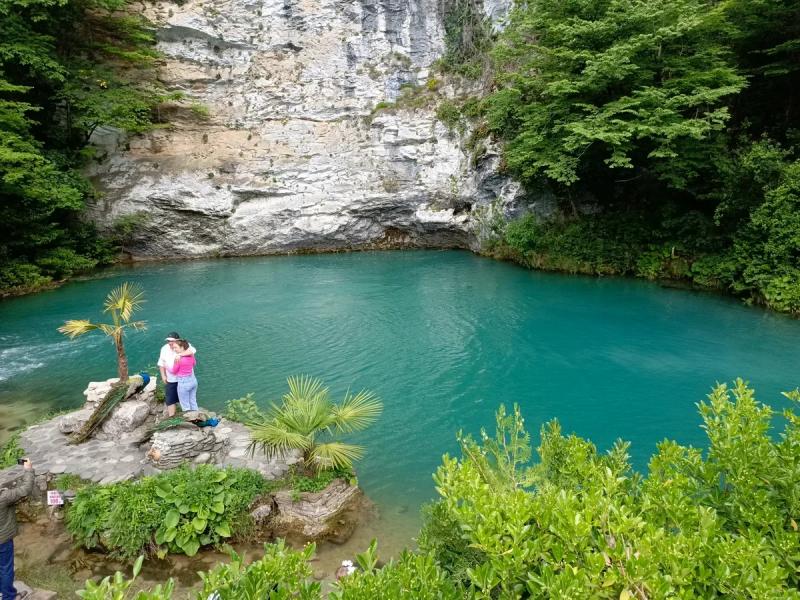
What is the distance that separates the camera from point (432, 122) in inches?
1099

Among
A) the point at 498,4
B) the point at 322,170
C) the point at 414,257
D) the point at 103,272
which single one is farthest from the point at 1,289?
the point at 498,4

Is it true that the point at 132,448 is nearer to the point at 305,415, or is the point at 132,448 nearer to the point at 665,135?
the point at 305,415

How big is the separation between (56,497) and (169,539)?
5.74 ft

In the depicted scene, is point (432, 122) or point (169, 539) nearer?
point (169, 539)

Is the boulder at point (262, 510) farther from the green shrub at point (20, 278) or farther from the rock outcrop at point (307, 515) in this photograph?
the green shrub at point (20, 278)

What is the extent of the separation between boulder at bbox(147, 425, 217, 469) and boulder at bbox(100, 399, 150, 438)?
1041 mm

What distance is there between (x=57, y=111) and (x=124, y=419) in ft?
76.4

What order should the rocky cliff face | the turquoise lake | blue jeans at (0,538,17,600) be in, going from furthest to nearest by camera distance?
the rocky cliff face, the turquoise lake, blue jeans at (0,538,17,600)

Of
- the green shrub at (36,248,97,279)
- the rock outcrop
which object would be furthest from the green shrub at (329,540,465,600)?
the green shrub at (36,248,97,279)

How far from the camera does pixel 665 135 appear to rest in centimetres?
1708

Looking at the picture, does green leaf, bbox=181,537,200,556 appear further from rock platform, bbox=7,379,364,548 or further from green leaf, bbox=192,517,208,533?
rock platform, bbox=7,379,364,548

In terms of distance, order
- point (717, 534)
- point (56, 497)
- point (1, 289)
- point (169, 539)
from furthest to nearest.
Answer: point (1, 289)
point (56, 497)
point (169, 539)
point (717, 534)

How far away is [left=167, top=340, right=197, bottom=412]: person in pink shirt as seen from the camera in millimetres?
7688

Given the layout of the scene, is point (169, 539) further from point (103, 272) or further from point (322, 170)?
point (322, 170)
